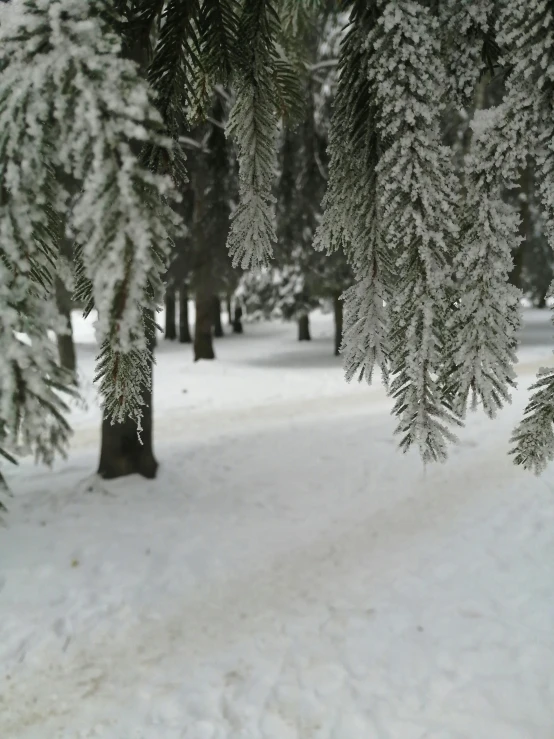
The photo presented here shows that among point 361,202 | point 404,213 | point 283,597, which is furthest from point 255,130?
point 283,597

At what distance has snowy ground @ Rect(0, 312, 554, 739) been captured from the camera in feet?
9.25

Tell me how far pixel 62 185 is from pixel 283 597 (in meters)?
3.76

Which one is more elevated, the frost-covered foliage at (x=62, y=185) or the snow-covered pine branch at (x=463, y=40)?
the snow-covered pine branch at (x=463, y=40)

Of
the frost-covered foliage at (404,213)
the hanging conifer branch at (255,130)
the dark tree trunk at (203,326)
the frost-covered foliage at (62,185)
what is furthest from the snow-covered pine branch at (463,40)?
the dark tree trunk at (203,326)

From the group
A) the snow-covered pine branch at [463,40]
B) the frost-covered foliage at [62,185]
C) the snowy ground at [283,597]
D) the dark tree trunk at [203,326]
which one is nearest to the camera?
the frost-covered foliage at [62,185]

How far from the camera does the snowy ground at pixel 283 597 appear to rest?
2818mm

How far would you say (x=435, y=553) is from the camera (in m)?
4.20

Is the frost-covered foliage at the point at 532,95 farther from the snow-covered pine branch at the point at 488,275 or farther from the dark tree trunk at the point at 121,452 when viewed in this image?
the dark tree trunk at the point at 121,452

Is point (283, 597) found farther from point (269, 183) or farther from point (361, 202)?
point (361, 202)

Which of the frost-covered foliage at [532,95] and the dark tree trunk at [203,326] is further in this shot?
the dark tree trunk at [203,326]

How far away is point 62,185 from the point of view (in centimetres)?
56

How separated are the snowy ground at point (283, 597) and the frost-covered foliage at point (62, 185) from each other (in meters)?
2.86

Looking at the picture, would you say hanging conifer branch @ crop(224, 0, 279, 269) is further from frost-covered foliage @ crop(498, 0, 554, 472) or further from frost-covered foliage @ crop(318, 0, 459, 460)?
frost-covered foliage @ crop(498, 0, 554, 472)

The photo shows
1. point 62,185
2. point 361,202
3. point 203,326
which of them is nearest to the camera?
point 62,185
